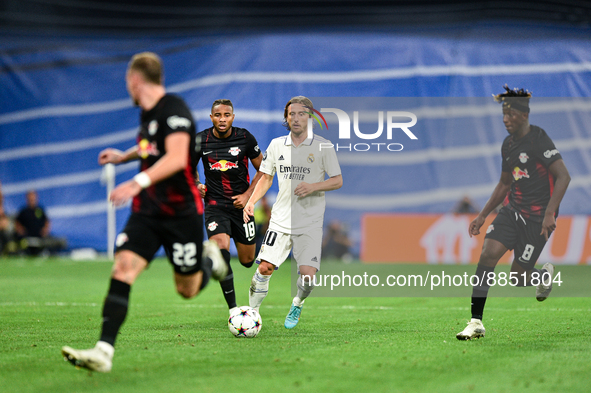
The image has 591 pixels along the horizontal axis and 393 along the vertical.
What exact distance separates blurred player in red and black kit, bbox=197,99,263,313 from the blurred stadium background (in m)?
9.56

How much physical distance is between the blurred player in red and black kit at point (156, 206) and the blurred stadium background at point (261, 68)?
39.6ft

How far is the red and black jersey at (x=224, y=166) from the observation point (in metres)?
7.25

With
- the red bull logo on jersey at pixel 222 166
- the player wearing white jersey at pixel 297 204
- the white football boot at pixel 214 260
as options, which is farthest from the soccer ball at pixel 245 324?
the red bull logo on jersey at pixel 222 166

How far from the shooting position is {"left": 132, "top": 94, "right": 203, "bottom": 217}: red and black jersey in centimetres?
459

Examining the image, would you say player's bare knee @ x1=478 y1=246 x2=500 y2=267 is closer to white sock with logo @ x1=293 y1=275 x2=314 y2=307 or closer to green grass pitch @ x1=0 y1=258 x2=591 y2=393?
green grass pitch @ x1=0 y1=258 x2=591 y2=393

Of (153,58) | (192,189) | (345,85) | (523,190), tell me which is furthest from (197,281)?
(345,85)

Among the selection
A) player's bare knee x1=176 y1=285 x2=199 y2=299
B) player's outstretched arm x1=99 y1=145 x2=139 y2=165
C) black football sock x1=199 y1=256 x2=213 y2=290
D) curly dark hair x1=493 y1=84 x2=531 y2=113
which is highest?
curly dark hair x1=493 y1=84 x2=531 y2=113

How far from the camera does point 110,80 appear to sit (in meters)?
21.4

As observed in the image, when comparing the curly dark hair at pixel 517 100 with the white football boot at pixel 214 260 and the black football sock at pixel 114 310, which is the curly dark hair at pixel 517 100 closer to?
the white football boot at pixel 214 260

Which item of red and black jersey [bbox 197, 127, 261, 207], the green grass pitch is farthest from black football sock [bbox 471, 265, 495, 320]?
red and black jersey [bbox 197, 127, 261, 207]

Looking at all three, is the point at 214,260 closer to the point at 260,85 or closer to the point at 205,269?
the point at 205,269

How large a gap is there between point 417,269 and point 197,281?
8739 mm

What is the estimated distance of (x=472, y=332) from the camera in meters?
6.21

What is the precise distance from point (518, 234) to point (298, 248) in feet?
7.39
